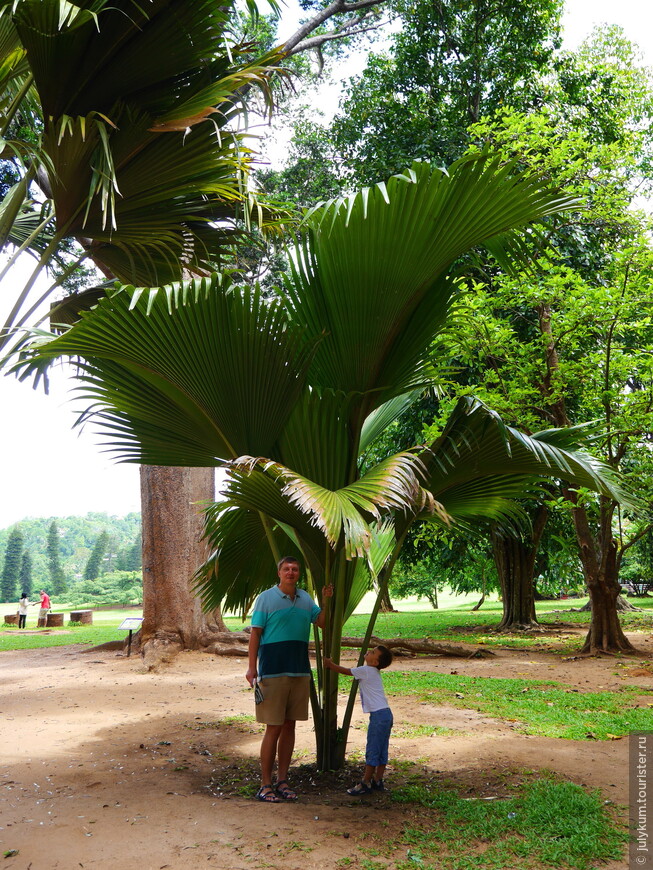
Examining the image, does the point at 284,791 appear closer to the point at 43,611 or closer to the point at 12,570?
the point at 43,611

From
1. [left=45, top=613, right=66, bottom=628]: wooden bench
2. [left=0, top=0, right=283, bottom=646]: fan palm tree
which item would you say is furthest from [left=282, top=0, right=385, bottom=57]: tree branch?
[left=45, top=613, right=66, bottom=628]: wooden bench

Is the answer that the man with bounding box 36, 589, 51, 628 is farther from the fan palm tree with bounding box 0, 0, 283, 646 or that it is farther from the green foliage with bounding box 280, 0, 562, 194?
the fan palm tree with bounding box 0, 0, 283, 646

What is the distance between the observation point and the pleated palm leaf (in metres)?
4.21

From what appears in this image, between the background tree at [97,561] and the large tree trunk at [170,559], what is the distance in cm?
5053

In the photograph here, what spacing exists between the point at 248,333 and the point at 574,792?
2.98 meters

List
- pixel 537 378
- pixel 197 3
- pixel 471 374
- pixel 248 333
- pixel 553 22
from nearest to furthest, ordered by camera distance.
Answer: pixel 248 333 → pixel 197 3 → pixel 537 378 → pixel 471 374 → pixel 553 22

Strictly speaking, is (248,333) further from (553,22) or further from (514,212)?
(553,22)

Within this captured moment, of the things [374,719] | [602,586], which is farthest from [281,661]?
[602,586]

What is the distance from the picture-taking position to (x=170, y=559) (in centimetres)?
1068

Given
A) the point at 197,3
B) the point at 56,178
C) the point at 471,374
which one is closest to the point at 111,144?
the point at 56,178

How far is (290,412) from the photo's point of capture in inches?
162

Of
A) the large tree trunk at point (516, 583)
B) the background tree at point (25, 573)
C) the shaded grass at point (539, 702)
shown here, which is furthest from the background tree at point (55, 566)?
the shaded grass at point (539, 702)

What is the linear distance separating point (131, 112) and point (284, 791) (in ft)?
13.3

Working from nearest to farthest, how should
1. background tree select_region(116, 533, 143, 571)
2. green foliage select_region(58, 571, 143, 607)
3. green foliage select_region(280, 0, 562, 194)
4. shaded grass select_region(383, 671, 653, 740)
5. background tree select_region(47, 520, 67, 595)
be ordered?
shaded grass select_region(383, 671, 653, 740), green foliage select_region(280, 0, 562, 194), green foliage select_region(58, 571, 143, 607), background tree select_region(47, 520, 67, 595), background tree select_region(116, 533, 143, 571)
